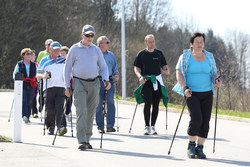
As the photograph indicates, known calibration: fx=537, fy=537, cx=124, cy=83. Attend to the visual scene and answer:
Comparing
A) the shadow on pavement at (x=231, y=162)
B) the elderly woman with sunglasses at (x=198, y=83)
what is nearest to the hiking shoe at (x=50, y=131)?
the elderly woman with sunglasses at (x=198, y=83)

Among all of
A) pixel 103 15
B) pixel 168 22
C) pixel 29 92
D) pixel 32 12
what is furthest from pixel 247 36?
pixel 29 92

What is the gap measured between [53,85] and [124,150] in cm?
292

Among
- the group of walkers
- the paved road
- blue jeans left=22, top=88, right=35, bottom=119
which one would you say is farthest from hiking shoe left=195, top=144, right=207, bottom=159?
blue jeans left=22, top=88, right=35, bottom=119

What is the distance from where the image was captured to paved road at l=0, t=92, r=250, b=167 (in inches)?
292

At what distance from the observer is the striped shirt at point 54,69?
11172 mm

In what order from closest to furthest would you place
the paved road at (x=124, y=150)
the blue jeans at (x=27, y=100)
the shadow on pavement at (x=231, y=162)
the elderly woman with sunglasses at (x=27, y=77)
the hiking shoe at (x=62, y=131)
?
the paved road at (x=124, y=150), the shadow on pavement at (x=231, y=162), the hiking shoe at (x=62, y=131), the blue jeans at (x=27, y=100), the elderly woman with sunglasses at (x=27, y=77)

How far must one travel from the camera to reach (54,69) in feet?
36.9

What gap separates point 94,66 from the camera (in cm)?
893

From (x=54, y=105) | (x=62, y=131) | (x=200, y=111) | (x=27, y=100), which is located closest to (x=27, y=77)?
(x=27, y=100)

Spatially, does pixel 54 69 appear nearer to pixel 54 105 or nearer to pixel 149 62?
pixel 54 105

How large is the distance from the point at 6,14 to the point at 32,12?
2174 millimetres

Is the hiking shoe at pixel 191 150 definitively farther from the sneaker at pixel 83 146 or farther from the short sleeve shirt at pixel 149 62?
the short sleeve shirt at pixel 149 62

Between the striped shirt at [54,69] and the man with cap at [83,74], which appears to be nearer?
the man with cap at [83,74]

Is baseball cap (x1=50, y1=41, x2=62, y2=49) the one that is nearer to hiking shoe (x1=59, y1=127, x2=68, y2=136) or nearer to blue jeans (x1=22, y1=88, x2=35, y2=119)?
hiking shoe (x1=59, y1=127, x2=68, y2=136)
